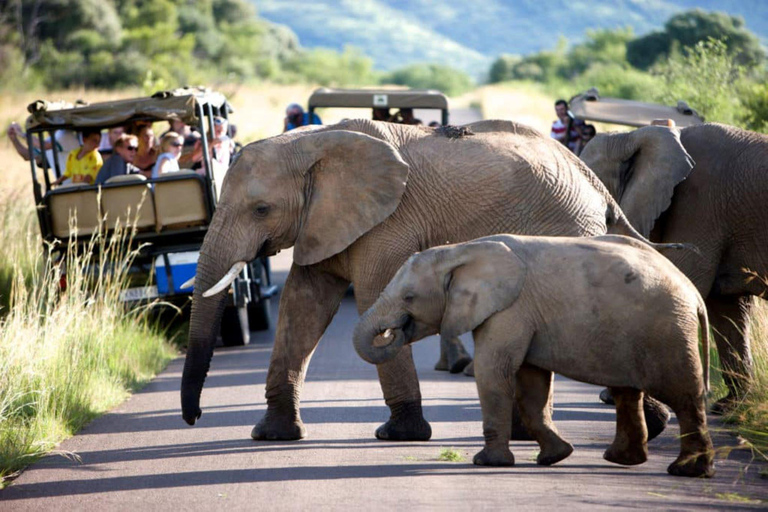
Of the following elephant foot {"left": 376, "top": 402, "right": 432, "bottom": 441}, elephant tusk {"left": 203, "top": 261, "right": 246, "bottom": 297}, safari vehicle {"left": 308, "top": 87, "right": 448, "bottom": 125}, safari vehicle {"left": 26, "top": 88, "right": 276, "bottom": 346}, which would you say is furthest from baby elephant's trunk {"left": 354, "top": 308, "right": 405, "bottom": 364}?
safari vehicle {"left": 308, "top": 87, "right": 448, "bottom": 125}

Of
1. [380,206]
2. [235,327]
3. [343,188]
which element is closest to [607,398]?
[380,206]

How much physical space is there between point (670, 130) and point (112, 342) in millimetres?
5006

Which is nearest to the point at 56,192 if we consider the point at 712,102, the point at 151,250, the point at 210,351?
the point at 151,250

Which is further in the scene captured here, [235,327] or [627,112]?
[627,112]

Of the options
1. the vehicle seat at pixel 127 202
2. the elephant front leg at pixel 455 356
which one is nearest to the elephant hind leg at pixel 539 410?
the elephant front leg at pixel 455 356

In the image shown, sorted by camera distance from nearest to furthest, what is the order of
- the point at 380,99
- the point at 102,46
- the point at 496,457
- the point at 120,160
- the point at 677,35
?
the point at 496,457 < the point at 120,160 < the point at 380,99 < the point at 102,46 < the point at 677,35

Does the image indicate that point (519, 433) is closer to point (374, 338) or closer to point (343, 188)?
point (374, 338)

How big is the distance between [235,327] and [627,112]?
5143 mm

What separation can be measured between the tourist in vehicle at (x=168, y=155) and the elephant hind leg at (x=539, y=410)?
6725mm

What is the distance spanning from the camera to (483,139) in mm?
8281

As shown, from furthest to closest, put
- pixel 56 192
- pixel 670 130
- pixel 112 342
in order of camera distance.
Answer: pixel 56 192 → pixel 112 342 → pixel 670 130

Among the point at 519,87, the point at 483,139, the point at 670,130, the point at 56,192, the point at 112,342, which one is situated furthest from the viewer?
the point at 519,87

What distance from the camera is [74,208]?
12445mm

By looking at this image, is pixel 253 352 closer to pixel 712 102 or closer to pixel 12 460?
pixel 12 460
